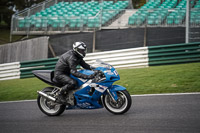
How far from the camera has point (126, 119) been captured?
219 inches

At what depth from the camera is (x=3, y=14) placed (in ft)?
140

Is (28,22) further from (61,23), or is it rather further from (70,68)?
(70,68)

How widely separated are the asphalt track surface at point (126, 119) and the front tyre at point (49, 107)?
15cm

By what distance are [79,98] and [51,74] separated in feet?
3.61

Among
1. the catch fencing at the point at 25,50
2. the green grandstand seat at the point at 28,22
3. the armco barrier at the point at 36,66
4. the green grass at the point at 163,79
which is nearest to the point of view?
the green grass at the point at 163,79

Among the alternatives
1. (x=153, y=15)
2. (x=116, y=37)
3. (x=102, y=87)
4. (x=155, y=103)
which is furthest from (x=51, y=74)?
(x=153, y=15)

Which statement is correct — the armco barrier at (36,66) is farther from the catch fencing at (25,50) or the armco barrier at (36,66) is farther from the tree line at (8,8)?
the tree line at (8,8)

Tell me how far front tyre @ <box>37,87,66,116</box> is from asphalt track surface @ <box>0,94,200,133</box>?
0.15 metres

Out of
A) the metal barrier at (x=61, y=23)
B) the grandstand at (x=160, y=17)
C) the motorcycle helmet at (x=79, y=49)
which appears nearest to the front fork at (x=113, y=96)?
the motorcycle helmet at (x=79, y=49)

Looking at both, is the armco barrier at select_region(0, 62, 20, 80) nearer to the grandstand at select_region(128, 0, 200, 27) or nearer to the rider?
the grandstand at select_region(128, 0, 200, 27)

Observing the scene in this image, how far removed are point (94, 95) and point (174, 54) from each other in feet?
22.8

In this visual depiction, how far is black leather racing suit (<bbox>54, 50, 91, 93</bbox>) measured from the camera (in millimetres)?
6223

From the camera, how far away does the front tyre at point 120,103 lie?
19.3 ft

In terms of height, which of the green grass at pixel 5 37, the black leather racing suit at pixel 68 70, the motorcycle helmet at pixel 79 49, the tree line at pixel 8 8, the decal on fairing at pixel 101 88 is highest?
the tree line at pixel 8 8
